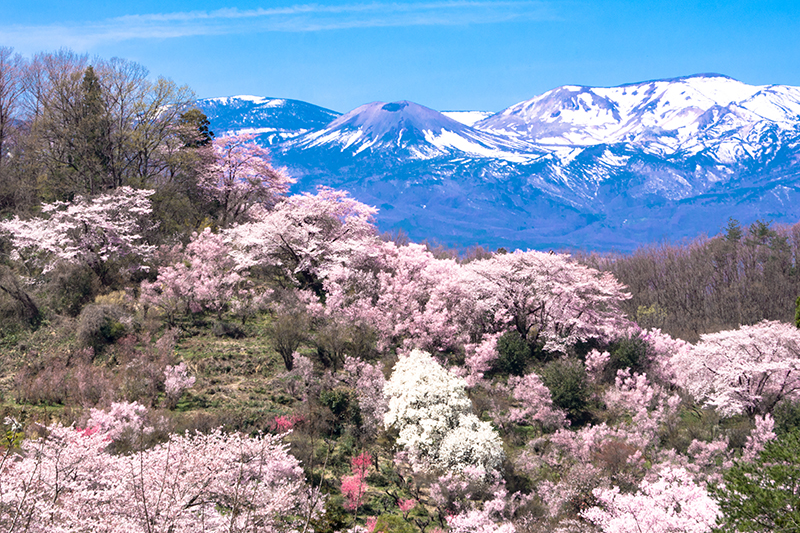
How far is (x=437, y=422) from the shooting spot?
15.8 meters

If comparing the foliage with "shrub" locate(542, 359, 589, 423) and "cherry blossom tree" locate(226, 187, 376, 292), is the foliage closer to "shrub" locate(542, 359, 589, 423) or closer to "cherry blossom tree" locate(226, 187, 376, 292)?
"shrub" locate(542, 359, 589, 423)

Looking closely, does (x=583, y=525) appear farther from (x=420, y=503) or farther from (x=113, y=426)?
(x=113, y=426)

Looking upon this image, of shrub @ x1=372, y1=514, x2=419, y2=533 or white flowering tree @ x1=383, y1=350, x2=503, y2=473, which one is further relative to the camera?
white flowering tree @ x1=383, y1=350, x2=503, y2=473

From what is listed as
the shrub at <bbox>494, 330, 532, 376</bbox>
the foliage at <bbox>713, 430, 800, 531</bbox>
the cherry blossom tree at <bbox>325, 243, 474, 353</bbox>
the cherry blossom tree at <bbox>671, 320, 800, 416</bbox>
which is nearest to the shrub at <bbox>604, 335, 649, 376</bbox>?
the cherry blossom tree at <bbox>671, 320, 800, 416</bbox>

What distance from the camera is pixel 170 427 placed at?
48.7 ft

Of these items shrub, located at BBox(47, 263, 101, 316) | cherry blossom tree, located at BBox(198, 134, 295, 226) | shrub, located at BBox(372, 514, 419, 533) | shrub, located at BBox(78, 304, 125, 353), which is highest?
cherry blossom tree, located at BBox(198, 134, 295, 226)

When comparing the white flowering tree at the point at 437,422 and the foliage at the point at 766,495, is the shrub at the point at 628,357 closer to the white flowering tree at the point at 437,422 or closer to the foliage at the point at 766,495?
the white flowering tree at the point at 437,422

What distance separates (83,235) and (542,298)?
65.1 ft

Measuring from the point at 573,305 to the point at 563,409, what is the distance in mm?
6182

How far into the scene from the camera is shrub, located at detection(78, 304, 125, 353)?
2038cm

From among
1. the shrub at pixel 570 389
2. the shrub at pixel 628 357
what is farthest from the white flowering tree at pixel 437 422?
the shrub at pixel 628 357

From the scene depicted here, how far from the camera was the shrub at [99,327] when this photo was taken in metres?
20.4

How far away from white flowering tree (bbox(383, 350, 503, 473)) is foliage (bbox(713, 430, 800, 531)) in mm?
5746

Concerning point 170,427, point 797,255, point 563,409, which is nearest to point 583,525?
point 563,409
